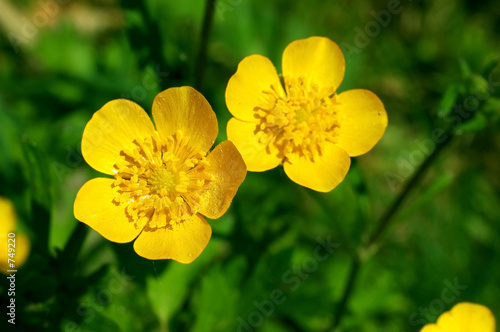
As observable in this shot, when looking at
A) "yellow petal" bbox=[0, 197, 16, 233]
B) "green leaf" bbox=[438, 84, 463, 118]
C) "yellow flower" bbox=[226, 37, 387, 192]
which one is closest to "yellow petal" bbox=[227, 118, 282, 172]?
"yellow flower" bbox=[226, 37, 387, 192]

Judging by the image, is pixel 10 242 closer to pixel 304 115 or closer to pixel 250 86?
pixel 250 86

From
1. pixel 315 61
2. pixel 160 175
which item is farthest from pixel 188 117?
pixel 315 61

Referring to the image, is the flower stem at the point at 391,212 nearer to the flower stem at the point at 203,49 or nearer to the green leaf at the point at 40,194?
the flower stem at the point at 203,49

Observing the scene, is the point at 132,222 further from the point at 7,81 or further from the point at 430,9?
the point at 430,9

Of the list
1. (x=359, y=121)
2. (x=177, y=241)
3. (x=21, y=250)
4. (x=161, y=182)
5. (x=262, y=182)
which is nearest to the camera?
(x=177, y=241)

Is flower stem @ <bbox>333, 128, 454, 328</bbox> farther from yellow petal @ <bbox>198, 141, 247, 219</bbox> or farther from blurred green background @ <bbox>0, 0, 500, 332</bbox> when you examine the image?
yellow petal @ <bbox>198, 141, 247, 219</bbox>
